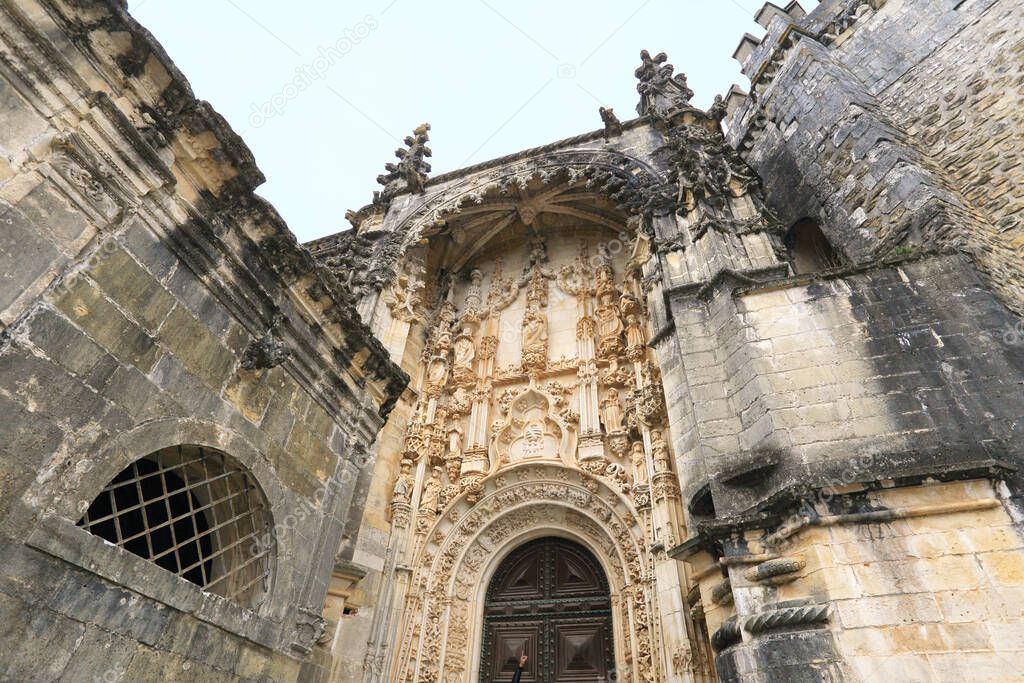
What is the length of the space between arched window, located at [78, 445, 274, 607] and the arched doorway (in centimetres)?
452

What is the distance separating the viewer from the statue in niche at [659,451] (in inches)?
280

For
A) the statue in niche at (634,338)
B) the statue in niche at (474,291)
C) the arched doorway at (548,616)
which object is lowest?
the arched doorway at (548,616)

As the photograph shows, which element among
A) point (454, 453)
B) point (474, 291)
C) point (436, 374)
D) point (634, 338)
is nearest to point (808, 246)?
point (634, 338)

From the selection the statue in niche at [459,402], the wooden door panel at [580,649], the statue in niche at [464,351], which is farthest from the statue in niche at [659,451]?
the statue in niche at [464,351]

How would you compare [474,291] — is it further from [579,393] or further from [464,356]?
[579,393]

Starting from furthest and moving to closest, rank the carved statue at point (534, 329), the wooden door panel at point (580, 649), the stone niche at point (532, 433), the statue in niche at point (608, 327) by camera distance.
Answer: the carved statue at point (534, 329) < the statue in niche at point (608, 327) < the stone niche at point (532, 433) < the wooden door panel at point (580, 649)

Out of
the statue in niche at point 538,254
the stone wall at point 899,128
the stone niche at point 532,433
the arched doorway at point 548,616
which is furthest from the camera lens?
the statue in niche at point 538,254

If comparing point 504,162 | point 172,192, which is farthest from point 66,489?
point 504,162

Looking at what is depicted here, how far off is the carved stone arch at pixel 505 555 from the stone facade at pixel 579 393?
45 mm

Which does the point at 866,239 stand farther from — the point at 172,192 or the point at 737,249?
the point at 172,192

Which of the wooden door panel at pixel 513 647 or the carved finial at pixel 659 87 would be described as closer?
the wooden door panel at pixel 513 647

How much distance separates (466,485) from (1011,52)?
1022cm

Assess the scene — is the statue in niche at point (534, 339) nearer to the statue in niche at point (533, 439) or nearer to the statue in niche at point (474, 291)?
the statue in niche at point (533, 439)

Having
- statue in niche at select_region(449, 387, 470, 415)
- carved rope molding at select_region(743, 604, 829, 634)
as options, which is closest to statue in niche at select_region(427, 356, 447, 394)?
statue in niche at select_region(449, 387, 470, 415)
